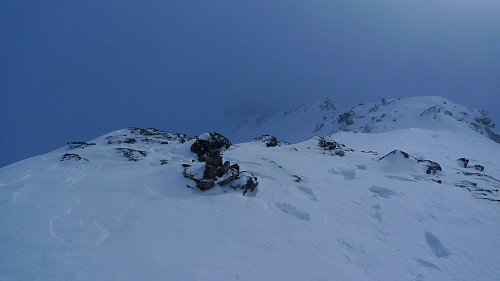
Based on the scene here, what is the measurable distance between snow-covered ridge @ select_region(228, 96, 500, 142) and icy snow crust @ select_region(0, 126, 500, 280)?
26434 mm

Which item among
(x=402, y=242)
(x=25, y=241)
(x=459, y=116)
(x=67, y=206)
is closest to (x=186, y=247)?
(x=25, y=241)

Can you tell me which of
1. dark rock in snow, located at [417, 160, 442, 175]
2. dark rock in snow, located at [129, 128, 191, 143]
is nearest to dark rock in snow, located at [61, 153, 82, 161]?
dark rock in snow, located at [129, 128, 191, 143]

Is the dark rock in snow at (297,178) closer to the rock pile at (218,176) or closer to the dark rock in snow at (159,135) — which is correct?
the rock pile at (218,176)

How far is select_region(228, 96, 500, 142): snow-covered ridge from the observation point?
32812 mm

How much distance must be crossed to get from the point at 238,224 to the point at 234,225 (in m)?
0.10

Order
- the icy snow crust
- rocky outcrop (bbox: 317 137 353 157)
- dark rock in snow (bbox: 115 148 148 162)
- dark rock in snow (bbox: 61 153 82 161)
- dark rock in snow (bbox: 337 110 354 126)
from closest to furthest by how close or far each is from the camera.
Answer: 1. the icy snow crust
2. dark rock in snow (bbox: 61 153 82 161)
3. dark rock in snow (bbox: 115 148 148 162)
4. rocky outcrop (bbox: 317 137 353 157)
5. dark rock in snow (bbox: 337 110 354 126)

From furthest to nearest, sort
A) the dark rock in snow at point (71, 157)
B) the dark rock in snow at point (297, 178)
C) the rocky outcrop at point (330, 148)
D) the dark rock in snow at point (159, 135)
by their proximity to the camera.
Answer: the dark rock in snow at point (159, 135) → the rocky outcrop at point (330, 148) → the dark rock in snow at point (71, 157) → the dark rock in snow at point (297, 178)

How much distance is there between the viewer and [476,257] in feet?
17.1

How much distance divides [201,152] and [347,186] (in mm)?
6030

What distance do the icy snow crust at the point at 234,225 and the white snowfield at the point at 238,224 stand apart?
3 cm

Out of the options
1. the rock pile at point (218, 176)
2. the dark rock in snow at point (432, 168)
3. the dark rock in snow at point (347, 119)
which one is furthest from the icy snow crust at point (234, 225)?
the dark rock in snow at point (347, 119)

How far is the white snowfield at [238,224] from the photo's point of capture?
13.4ft

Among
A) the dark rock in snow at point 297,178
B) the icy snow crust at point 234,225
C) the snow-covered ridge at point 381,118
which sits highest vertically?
the snow-covered ridge at point 381,118

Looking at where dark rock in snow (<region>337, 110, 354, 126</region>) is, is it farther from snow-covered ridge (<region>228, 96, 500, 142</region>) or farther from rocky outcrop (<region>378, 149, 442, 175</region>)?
rocky outcrop (<region>378, 149, 442, 175</region>)
